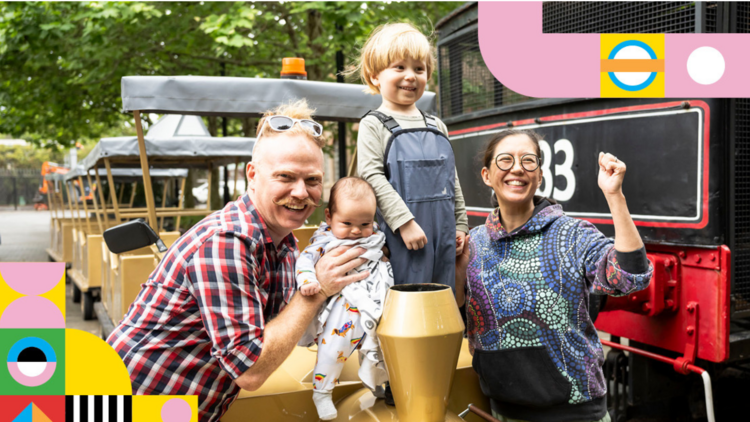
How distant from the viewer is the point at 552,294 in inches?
78.3

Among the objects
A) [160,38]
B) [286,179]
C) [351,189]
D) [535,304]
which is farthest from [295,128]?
[160,38]

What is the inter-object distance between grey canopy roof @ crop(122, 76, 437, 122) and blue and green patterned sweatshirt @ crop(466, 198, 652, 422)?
6.04 ft

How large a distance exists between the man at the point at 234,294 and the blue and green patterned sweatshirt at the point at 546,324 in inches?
20.0

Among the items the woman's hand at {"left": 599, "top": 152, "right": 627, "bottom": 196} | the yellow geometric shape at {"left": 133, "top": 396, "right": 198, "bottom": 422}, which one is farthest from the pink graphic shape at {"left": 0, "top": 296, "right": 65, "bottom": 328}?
the woman's hand at {"left": 599, "top": 152, "right": 627, "bottom": 196}

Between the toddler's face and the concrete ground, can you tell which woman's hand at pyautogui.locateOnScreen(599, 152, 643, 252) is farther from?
the concrete ground

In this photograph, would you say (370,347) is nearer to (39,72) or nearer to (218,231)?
(218,231)

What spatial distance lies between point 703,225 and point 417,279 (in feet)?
6.24

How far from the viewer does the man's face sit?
1.88m

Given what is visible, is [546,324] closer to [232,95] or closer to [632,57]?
[632,57]

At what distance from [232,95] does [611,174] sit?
234cm

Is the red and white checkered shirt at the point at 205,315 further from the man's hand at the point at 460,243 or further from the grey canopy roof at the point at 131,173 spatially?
the grey canopy roof at the point at 131,173

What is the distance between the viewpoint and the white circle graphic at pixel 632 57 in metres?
3.38

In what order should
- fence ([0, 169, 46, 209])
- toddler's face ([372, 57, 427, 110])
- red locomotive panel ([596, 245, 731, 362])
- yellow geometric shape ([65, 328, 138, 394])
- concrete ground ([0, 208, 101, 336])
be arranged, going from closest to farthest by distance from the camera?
1. yellow geometric shape ([65, 328, 138, 394])
2. toddler's face ([372, 57, 427, 110])
3. red locomotive panel ([596, 245, 731, 362])
4. concrete ground ([0, 208, 101, 336])
5. fence ([0, 169, 46, 209])

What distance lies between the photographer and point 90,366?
167cm
